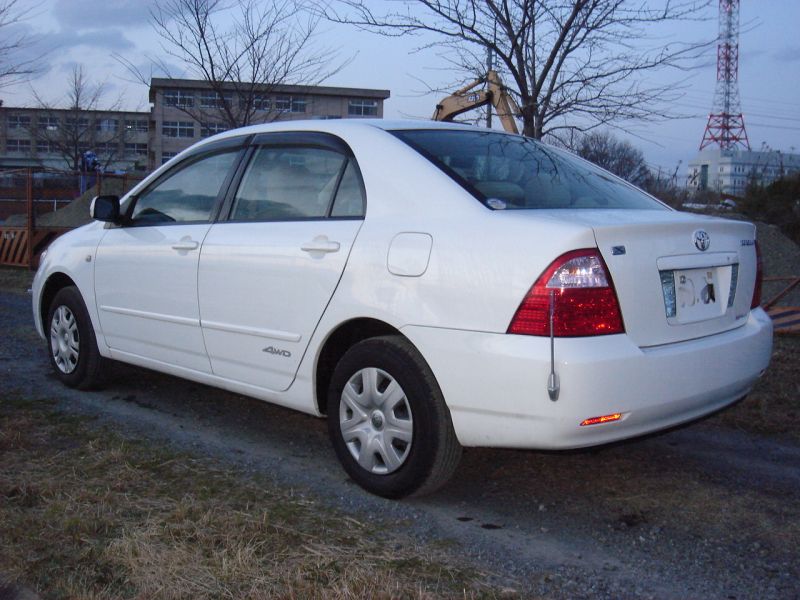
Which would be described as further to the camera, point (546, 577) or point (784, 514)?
point (784, 514)

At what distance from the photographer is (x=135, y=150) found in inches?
2758

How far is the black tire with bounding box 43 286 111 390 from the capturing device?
564 cm

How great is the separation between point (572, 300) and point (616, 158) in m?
26.1

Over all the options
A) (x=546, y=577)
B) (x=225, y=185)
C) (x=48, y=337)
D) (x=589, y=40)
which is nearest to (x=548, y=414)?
Result: (x=546, y=577)

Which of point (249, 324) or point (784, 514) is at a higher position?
point (249, 324)

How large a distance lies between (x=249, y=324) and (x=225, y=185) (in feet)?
2.97

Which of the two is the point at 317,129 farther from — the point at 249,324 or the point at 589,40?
the point at 589,40

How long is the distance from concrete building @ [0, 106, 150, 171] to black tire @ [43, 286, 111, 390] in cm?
1945

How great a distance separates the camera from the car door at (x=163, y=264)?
4.75 metres

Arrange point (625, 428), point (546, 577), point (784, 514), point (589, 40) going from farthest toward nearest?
point (589, 40), point (784, 514), point (625, 428), point (546, 577)

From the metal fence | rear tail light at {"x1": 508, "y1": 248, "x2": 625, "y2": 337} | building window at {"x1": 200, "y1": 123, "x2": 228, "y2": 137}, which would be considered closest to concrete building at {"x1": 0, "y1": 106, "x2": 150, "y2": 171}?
the metal fence

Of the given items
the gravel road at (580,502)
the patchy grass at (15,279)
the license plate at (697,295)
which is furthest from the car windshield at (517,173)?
the patchy grass at (15,279)

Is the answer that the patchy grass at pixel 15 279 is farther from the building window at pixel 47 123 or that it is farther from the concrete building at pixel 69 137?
the building window at pixel 47 123

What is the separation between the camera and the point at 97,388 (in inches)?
228
